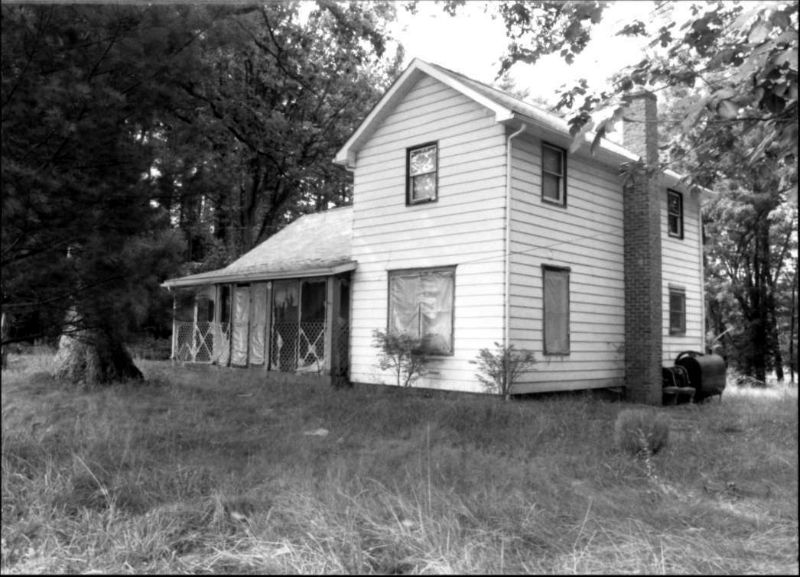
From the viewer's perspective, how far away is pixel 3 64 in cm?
415

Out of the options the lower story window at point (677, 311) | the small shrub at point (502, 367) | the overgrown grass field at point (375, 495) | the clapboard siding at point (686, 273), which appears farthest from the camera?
the lower story window at point (677, 311)

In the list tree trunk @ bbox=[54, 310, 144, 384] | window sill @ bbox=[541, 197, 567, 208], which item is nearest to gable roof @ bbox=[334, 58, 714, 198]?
window sill @ bbox=[541, 197, 567, 208]

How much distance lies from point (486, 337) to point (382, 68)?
18.9 metres

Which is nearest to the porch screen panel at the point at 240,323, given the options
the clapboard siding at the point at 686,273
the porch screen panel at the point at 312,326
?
the porch screen panel at the point at 312,326

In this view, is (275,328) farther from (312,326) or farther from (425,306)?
(425,306)

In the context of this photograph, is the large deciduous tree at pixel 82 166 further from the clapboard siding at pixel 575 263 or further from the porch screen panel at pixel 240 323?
the porch screen panel at pixel 240 323

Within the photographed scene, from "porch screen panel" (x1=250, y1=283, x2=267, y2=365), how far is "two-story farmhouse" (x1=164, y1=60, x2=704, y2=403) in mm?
886

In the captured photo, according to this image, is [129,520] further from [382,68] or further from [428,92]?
[382,68]

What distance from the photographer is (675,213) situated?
15391 mm

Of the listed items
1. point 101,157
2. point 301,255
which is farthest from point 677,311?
point 101,157

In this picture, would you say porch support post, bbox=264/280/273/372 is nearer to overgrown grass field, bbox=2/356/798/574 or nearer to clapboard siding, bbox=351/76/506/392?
clapboard siding, bbox=351/76/506/392

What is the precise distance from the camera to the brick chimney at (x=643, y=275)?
13.1 m

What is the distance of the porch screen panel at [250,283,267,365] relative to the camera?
1656 cm

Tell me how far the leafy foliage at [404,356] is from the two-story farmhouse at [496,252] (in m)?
0.23
